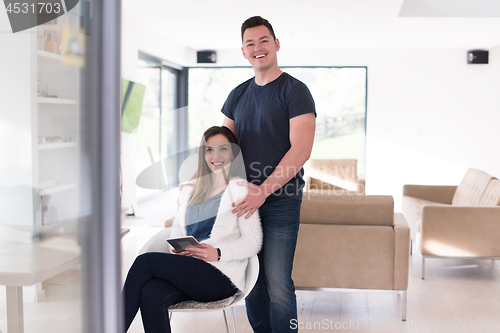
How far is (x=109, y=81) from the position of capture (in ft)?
2.08

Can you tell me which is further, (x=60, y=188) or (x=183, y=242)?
(x=183, y=242)

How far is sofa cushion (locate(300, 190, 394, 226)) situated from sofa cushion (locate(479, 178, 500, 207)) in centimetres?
144

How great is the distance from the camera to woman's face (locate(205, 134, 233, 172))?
170 centimetres

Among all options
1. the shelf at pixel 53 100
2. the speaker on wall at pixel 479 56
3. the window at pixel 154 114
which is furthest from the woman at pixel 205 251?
the speaker on wall at pixel 479 56

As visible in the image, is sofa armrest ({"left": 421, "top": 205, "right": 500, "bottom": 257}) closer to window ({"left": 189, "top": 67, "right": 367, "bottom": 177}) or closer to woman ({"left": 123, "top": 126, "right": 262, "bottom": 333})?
woman ({"left": 123, "top": 126, "right": 262, "bottom": 333})

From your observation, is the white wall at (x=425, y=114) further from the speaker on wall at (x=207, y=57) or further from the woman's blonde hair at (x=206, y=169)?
the woman's blonde hair at (x=206, y=169)

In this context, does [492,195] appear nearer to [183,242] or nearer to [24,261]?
[183,242]

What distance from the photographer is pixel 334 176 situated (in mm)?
5699

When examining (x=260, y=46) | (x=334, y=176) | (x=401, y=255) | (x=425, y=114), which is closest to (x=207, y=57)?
(x=334, y=176)

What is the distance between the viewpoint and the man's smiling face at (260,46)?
64.3 inches

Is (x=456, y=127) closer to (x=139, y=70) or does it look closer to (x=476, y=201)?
(x=476, y=201)

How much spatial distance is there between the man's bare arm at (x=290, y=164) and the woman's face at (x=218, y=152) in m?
0.17

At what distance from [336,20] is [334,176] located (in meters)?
1.94

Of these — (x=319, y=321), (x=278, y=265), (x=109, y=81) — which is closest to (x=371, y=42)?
(x=319, y=321)
